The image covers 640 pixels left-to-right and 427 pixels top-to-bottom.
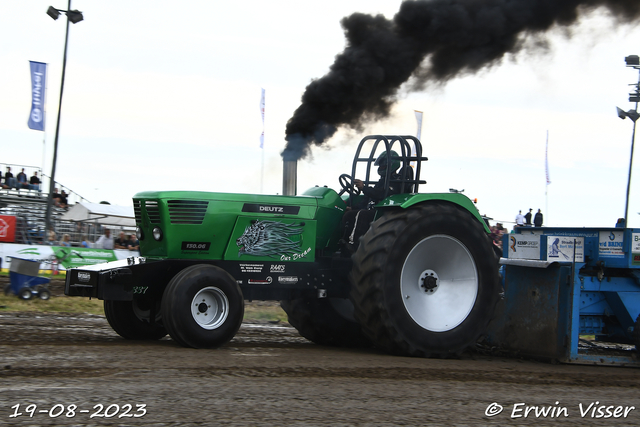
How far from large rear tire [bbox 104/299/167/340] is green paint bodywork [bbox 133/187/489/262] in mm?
592

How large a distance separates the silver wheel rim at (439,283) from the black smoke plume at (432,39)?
96.8 inches

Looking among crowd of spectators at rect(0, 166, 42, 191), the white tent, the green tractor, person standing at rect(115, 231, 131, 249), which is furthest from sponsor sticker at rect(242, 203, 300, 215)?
crowd of spectators at rect(0, 166, 42, 191)

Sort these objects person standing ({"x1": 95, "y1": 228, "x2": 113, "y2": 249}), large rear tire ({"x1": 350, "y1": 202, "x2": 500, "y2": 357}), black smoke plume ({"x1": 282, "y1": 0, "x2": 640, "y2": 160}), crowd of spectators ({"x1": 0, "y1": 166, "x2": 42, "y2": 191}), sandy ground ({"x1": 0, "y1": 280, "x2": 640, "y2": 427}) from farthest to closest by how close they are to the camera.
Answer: crowd of spectators ({"x1": 0, "y1": 166, "x2": 42, "y2": 191}), person standing ({"x1": 95, "y1": 228, "x2": 113, "y2": 249}), black smoke plume ({"x1": 282, "y1": 0, "x2": 640, "y2": 160}), large rear tire ({"x1": 350, "y1": 202, "x2": 500, "y2": 357}), sandy ground ({"x1": 0, "y1": 280, "x2": 640, "y2": 427})

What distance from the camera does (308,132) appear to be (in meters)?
9.38

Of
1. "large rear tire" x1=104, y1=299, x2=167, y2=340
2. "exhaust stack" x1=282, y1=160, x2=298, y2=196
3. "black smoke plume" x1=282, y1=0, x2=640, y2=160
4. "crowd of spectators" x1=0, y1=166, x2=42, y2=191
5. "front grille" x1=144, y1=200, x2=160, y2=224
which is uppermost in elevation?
"black smoke plume" x1=282, y1=0, x2=640, y2=160

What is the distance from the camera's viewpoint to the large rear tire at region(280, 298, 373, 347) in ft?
29.6

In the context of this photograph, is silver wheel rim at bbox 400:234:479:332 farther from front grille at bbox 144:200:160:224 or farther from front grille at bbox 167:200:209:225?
front grille at bbox 144:200:160:224

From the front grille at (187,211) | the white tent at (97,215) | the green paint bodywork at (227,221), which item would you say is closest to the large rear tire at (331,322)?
the green paint bodywork at (227,221)

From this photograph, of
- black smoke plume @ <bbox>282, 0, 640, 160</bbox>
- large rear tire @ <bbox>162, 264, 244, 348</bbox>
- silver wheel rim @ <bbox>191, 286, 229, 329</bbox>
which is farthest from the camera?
black smoke plume @ <bbox>282, 0, 640, 160</bbox>

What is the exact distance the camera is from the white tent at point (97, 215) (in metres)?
21.4

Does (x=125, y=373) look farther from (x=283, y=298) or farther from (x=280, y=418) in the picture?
(x=283, y=298)

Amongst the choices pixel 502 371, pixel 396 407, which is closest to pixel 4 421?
pixel 396 407

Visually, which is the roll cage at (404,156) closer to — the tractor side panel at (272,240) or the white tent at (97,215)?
the tractor side panel at (272,240)

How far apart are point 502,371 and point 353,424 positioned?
10.0 feet
